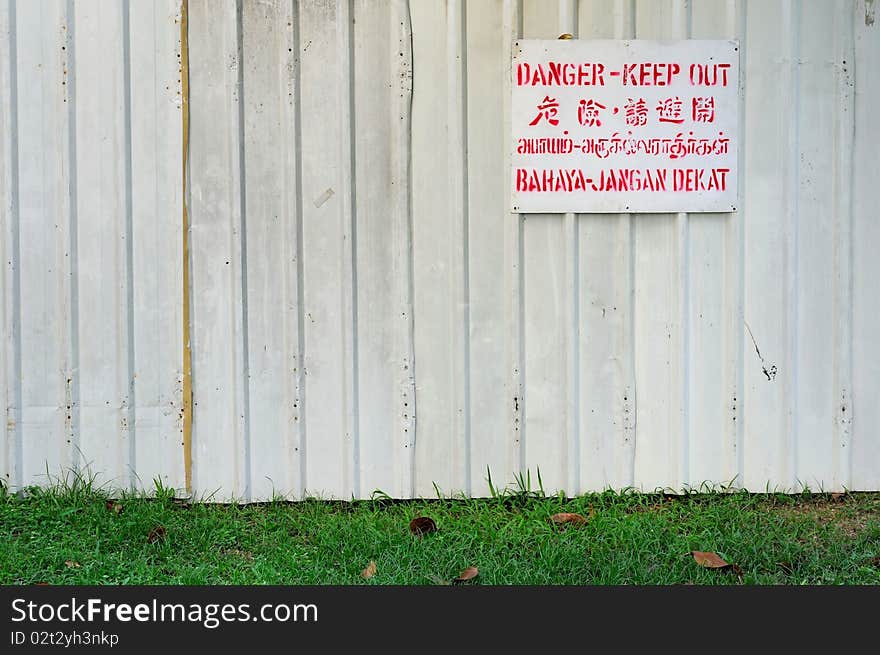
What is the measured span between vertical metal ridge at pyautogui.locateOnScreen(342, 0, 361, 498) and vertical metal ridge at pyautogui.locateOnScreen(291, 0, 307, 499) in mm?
215

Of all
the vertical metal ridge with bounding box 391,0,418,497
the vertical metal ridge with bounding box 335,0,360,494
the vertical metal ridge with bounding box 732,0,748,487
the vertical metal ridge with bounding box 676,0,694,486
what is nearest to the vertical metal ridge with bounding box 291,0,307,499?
the vertical metal ridge with bounding box 335,0,360,494

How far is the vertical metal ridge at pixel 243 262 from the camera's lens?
4414 millimetres

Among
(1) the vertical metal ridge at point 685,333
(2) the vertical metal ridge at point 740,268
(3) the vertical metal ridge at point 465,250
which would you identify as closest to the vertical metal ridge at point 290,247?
(3) the vertical metal ridge at point 465,250

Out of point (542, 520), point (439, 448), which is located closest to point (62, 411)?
point (439, 448)

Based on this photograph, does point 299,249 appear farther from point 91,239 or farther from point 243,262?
point 91,239

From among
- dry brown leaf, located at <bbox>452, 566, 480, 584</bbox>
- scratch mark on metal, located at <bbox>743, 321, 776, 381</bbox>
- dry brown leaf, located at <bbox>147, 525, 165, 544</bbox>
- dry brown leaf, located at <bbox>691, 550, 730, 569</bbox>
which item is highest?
scratch mark on metal, located at <bbox>743, 321, 776, 381</bbox>

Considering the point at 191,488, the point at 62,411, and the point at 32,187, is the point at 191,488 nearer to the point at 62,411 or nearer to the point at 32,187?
the point at 62,411

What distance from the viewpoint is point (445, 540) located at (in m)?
4.07

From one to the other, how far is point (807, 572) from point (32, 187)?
364 cm

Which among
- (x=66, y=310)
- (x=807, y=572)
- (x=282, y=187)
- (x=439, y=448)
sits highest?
(x=282, y=187)

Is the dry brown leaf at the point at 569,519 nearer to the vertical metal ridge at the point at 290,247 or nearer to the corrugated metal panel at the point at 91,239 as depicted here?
the vertical metal ridge at the point at 290,247

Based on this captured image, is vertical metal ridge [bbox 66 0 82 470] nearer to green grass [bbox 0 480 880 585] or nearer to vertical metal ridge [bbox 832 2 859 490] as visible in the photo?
green grass [bbox 0 480 880 585]

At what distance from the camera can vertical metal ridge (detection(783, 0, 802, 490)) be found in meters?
4.46

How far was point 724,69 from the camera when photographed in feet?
14.6
